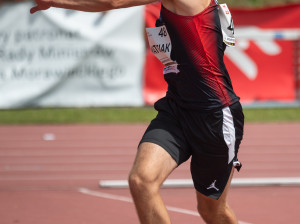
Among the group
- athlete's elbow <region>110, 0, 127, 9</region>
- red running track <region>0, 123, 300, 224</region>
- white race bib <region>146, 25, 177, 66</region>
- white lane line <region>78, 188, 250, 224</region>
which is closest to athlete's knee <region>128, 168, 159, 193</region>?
white race bib <region>146, 25, 177, 66</region>

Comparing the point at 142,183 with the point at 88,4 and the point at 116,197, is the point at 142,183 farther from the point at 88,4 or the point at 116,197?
the point at 116,197

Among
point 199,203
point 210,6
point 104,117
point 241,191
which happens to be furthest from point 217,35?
point 104,117

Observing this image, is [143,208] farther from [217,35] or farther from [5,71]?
[5,71]

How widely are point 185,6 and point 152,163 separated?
3.13ft

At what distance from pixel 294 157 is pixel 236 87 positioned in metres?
4.69

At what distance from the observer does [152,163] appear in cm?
437

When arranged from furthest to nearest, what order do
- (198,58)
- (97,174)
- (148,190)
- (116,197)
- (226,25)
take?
1. (97,174)
2. (116,197)
3. (226,25)
4. (198,58)
5. (148,190)

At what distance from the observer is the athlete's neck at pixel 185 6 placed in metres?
4.45

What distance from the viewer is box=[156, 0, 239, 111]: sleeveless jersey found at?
14.9ft

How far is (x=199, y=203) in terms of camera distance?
16.0 ft

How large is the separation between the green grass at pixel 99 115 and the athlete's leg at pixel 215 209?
852 centimetres

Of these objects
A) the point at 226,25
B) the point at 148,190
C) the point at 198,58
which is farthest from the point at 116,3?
the point at 148,190

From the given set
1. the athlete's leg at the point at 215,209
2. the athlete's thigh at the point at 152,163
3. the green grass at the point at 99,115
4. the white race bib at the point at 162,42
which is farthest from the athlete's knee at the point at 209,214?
the green grass at the point at 99,115

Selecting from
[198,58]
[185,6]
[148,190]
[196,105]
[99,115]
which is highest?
[185,6]
